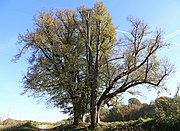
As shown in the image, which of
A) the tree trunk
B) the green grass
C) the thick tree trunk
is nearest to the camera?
the green grass

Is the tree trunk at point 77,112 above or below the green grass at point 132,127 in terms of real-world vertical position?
above

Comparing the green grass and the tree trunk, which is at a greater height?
the tree trunk

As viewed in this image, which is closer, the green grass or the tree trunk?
the green grass

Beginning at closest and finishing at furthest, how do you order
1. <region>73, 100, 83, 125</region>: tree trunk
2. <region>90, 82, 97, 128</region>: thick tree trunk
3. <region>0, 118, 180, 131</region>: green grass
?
<region>0, 118, 180, 131</region>: green grass, <region>90, 82, 97, 128</region>: thick tree trunk, <region>73, 100, 83, 125</region>: tree trunk

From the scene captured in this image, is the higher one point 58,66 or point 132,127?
point 58,66

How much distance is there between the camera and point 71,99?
31.6 metres

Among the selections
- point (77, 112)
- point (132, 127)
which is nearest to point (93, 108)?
point (77, 112)

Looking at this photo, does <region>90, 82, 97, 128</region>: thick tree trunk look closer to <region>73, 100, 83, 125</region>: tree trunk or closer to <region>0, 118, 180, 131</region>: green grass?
<region>0, 118, 180, 131</region>: green grass

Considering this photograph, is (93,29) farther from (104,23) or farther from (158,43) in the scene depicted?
(158,43)

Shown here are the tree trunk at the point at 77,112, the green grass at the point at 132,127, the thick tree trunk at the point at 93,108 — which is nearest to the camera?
the green grass at the point at 132,127

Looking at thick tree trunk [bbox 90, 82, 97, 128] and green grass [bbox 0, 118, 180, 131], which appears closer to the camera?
green grass [bbox 0, 118, 180, 131]

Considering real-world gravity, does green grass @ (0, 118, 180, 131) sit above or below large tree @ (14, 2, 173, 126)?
below

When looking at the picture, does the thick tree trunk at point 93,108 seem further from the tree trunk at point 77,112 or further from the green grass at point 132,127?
the tree trunk at point 77,112

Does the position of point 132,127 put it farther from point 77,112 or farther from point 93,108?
point 77,112
